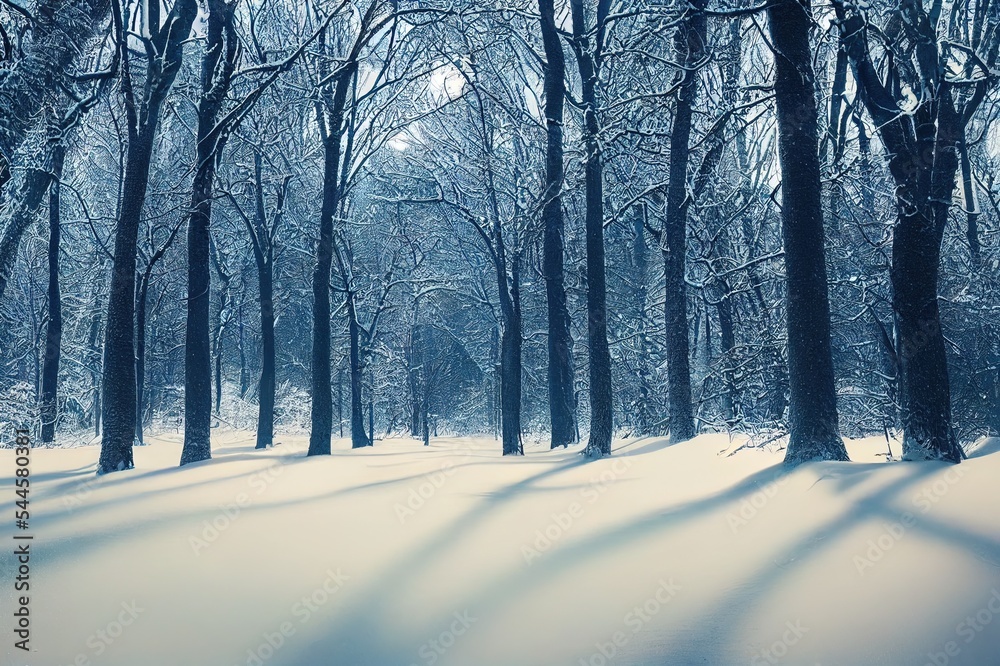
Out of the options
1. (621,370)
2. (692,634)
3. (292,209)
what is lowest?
(692,634)

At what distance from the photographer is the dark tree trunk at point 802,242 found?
8.26 m

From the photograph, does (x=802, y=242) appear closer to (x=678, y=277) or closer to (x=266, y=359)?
(x=678, y=277)

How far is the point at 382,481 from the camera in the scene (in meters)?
9.52

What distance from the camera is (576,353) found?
2945 centimetres

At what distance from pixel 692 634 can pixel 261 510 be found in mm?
4652

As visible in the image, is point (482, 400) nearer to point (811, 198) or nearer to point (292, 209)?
point (292, 209)

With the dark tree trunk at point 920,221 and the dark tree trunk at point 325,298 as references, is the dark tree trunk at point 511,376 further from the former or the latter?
the dark tree trunk at point 920,221

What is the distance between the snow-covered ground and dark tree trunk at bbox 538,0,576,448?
9404 millimetres

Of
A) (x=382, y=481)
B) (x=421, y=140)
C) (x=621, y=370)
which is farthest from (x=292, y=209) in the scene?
(x=382, y=481)

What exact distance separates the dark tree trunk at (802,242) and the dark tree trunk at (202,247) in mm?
9835

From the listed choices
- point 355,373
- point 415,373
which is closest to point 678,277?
point 355,373

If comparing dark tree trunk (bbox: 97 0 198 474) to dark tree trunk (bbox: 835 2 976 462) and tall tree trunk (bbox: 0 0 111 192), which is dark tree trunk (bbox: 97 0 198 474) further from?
dark tree trunk (bbox: 835 2 976 462)

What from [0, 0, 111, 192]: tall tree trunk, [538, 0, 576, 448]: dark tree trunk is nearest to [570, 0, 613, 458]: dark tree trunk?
[538, 0, 576, 448]: dark tree trunk

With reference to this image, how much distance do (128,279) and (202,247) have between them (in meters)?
3.42
